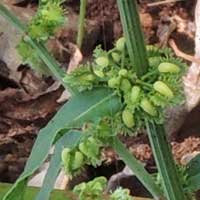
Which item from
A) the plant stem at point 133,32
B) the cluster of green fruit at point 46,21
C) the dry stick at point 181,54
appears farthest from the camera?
the dry stick at point 181,54

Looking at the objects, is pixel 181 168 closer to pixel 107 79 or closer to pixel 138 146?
pixel 107 79

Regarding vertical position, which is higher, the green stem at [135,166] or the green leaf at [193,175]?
the green stem at [135,166]

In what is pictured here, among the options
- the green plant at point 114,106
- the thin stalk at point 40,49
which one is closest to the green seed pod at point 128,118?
the green plant at point 114,106

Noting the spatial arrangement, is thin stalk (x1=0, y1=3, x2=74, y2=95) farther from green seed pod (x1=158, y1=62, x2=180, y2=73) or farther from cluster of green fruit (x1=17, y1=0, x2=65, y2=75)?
green seed pod (x1=158, y1=62, x2=180, y2=73)

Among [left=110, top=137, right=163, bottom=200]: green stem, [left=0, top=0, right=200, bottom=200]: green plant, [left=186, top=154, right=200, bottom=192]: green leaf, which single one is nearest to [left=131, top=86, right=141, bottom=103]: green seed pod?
[left=0, top=0, right=200, bottom=200]: green plant

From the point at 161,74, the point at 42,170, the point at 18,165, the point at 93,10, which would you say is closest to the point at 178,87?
the point at 161,74

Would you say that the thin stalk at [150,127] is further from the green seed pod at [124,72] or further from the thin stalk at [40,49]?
the thin stalk at [40,49]
